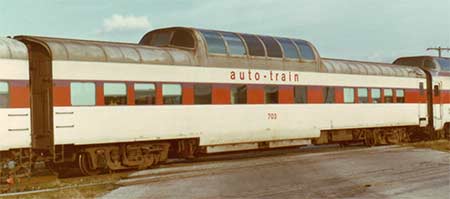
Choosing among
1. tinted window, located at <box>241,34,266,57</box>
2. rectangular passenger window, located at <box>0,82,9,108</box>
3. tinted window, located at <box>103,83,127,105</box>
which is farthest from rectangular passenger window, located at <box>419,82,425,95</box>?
rectangular passenger window, located at <box>0,82,9,108</box>

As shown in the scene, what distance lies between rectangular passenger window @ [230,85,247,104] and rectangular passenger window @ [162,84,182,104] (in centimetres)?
218

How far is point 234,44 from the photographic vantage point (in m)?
19.0

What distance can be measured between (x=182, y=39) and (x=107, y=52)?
11.0 feet

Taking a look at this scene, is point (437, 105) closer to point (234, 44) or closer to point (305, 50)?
point (305, 50)

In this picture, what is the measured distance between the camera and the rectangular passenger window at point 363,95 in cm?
2372

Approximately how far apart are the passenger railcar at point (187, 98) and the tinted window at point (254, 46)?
0.16ft

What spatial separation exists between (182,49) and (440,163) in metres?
8.44

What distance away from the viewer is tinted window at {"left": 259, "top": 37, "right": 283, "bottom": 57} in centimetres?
1995

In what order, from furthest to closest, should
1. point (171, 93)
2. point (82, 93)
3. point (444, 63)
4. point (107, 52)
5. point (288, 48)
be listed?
point (444, 63)
point (288, 48)
point (171, 93)
point (107, 52)
point (82, 93)

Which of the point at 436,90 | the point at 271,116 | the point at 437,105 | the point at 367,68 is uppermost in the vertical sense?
the point at 367,68

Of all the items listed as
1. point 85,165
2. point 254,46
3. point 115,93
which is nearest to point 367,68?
point 254,46

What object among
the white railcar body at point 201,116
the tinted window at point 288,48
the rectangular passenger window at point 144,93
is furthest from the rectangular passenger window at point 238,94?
the rectangular passenger window at point 144,93

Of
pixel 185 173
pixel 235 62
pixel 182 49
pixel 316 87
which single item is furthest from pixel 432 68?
pixel 185 173

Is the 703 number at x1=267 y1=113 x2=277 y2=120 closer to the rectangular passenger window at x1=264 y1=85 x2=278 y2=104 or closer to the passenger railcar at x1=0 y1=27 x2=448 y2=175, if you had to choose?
the passenger railcar at x1=0 y1=27 x2=448 y2=175
